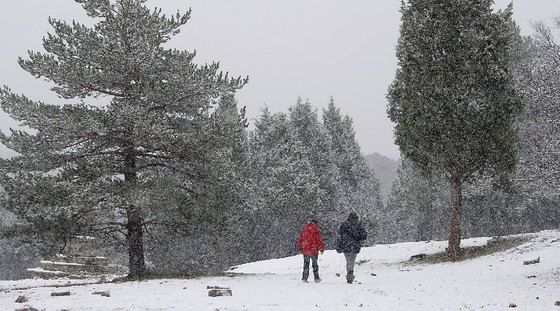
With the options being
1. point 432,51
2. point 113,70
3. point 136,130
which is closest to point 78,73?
point 113,70

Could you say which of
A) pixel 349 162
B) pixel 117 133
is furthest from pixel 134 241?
pixel 349 162

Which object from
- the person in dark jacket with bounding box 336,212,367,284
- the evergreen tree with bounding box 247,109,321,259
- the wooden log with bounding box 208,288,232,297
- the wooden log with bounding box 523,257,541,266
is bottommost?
the wooden log with bounding box 523,257,541,266

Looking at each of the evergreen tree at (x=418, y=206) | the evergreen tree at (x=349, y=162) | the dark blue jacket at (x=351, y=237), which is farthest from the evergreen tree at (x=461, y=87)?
the evergreen tree at (x=349, y=162)

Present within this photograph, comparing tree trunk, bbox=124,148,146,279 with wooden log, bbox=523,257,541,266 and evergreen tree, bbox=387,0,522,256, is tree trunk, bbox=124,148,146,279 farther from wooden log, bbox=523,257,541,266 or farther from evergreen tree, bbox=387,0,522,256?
wooden log, bbox=523,257,541,266

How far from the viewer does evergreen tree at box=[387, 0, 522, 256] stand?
57.5 feet

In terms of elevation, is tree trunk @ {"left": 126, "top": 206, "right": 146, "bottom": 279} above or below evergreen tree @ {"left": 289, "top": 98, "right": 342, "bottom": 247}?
below

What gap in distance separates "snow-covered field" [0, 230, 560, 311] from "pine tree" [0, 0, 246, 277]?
244cm

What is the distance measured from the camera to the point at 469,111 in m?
17.3

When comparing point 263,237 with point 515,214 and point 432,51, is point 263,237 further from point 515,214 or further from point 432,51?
point 432,51

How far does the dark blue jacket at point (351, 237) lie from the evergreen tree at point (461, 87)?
7.25 m

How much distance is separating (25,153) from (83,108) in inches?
88.9

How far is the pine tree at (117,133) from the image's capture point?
1309 cm

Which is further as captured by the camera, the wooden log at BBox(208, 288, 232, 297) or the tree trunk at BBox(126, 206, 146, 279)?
the tree trunk at BBox(126, 206, 146, 279)

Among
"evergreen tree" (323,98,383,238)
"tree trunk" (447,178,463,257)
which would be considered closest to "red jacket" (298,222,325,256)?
"tree trunk" (447,178,463,257)
